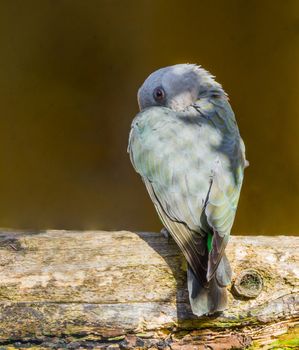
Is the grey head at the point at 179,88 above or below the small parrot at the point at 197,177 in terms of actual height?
above

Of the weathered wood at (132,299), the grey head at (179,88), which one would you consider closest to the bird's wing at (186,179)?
the weathered wood at (132,299)

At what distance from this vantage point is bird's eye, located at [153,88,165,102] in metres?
4.49

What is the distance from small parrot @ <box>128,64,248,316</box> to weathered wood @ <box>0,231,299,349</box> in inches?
5.0

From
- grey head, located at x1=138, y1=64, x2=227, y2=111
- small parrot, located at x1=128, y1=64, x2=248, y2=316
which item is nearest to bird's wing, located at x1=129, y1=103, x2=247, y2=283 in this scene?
small parrot, located at x1=128, y1=64, x2=248, y2=316

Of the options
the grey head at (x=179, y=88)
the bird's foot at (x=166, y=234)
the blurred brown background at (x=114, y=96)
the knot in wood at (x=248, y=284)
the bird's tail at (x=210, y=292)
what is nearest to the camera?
the bird's tail at (x=210, y=292)

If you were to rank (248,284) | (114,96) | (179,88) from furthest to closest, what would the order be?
(114,96) → (179,88) → (248,284)

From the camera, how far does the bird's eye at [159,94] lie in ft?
14.7

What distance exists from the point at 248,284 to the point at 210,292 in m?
0.24

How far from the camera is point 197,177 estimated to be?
3.71m

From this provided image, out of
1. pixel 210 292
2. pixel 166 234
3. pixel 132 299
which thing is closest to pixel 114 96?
pixel 166 234

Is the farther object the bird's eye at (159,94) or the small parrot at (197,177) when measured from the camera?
the bird's eye at (159,94)

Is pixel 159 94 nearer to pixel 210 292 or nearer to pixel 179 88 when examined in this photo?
pixel 179 88

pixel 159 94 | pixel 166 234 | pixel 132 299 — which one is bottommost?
pixel 132 299

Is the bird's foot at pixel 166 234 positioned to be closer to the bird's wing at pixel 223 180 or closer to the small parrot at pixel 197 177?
the small parrot at pixel 197 177
